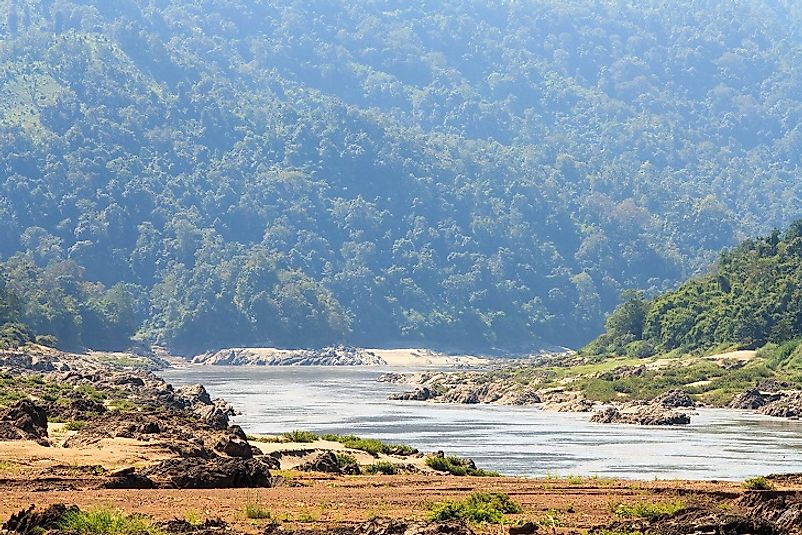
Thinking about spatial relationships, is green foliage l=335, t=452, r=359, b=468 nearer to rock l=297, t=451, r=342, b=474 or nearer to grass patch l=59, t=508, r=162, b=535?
rock l=297, t=451, r=342, b=474

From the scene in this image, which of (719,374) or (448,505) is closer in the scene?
(448,505)

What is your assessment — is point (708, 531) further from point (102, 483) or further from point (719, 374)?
point (719, 374)

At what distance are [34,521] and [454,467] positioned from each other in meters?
20.4

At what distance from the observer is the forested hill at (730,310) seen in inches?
4515

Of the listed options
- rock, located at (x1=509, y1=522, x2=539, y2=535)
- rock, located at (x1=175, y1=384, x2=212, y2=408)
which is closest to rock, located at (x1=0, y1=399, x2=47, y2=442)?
rock, located at (x1=509, y1=522, x2=539, y2=535)

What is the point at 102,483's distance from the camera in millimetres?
31453

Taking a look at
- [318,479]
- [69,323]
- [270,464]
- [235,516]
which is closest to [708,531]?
[235,516]

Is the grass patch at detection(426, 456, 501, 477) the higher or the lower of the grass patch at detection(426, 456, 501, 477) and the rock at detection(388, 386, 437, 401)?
the lower

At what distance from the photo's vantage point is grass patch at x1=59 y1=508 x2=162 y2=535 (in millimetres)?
24531

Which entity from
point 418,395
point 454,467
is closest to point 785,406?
point 418,395

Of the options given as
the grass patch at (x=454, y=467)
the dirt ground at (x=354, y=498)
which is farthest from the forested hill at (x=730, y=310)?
the dirt ground at (x=354, y=498)

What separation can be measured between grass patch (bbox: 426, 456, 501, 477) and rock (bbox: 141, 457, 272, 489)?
30.8 feet

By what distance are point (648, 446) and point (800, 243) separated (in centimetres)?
7128

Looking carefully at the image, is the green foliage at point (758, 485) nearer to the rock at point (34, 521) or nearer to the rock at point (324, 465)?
the rock at point (324, 465)
